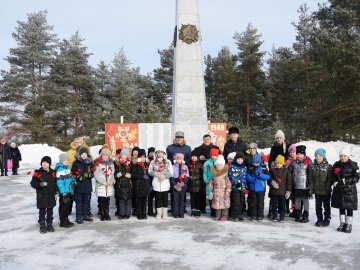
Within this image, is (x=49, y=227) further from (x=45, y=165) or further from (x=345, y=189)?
(x=345, y=189)

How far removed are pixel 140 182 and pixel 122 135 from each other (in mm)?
9125

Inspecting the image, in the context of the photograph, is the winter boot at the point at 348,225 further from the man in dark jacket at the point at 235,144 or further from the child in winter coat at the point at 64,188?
the child in winter coat at the point at 64,188

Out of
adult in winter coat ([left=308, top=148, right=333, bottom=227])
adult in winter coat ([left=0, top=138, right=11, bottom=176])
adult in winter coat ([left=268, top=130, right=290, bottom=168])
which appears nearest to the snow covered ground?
adult in winter coat ([left=308, top=148, right=333, bottom=227])

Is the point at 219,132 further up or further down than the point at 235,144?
further up

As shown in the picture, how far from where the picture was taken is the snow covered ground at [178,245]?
3820mm

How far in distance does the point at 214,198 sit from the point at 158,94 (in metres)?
27.7

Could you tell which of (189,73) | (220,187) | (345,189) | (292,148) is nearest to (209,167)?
(220,187)

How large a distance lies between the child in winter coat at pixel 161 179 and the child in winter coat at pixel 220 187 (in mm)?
790

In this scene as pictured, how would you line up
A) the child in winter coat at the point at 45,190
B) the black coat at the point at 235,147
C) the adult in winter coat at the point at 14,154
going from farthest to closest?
the adult in winter coat at the point at 14,154
the black coat at the point at 235,147
the child in winter coat at the point at 45,190

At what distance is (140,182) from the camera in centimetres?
591

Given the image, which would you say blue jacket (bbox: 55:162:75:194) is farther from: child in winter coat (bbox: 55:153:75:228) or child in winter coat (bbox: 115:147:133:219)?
child in winter coat (bbox: 115:147:133:219)

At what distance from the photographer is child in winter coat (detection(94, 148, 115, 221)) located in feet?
19.0

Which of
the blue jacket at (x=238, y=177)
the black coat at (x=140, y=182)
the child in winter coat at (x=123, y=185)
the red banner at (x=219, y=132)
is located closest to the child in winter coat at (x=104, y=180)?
the child in winter coat at (x=123, y=185)

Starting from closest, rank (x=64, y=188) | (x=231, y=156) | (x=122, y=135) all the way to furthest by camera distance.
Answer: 1. (x=64, y=188)
2. (x=231, y=156)
3. (x=122, y=135)
